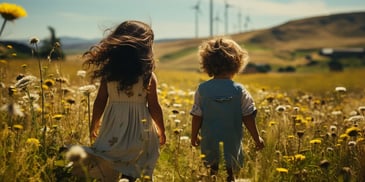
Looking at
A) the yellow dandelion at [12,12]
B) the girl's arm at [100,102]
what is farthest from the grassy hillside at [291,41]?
the yellow dandelion at [12,12]

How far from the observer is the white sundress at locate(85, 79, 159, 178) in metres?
4.05

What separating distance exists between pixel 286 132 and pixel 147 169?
2188 millimetres

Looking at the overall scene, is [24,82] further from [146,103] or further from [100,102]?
[146,103]

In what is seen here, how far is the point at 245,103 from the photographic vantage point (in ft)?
13.8

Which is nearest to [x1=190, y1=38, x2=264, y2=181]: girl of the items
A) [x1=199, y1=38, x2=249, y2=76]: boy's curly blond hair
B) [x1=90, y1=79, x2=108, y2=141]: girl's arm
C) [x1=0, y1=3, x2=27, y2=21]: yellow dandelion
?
[x1=199, y1=38, x2=249, y2=76]: boy's curly blond hair

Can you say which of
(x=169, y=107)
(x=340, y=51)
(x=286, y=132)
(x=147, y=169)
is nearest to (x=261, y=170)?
(x=147, y=169)

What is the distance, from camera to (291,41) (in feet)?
568

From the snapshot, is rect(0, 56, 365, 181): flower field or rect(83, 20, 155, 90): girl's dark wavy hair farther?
rect(83, 20, 155, 90): girl's dark wavy hair

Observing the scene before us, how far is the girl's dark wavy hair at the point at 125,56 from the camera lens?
4.15 metres

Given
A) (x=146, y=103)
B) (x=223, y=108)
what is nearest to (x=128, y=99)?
(x=146, y=103)

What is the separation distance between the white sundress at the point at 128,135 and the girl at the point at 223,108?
1.43 feet

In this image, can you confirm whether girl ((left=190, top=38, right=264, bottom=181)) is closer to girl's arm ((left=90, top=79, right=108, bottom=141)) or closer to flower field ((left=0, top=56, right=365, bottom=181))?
flower field ((left=0, top=56, right=365, bottom=181))

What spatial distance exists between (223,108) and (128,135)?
2.74 ft

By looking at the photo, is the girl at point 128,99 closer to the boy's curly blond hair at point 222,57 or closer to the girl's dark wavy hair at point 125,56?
the girl's dark wavy hair at point 125,56
